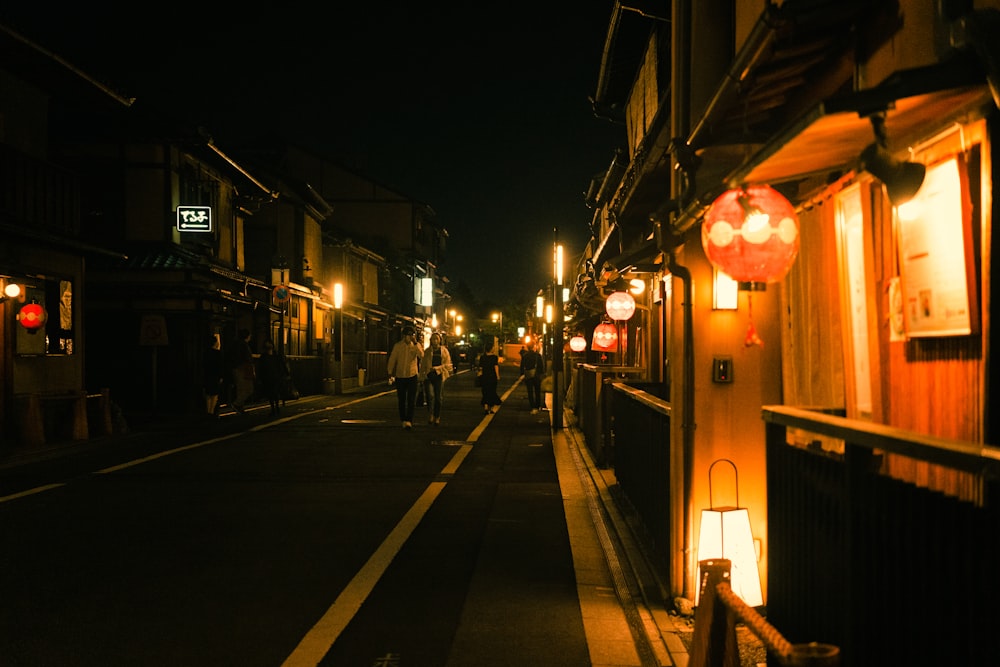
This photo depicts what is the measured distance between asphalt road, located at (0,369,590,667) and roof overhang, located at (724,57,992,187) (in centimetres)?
342

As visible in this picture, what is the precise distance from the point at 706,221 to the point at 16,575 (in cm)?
640

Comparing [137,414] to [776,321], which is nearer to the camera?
[776,321]

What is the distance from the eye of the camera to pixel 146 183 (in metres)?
26.8

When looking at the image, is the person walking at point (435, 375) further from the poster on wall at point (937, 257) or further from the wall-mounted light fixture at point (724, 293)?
the poster on wall at point (937, 257)

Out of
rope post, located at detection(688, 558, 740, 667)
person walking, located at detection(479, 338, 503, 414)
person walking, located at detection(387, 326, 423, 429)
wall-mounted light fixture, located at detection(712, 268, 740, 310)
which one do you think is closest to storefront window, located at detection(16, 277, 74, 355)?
person walking, located at detection(387, 326, 423, 429)

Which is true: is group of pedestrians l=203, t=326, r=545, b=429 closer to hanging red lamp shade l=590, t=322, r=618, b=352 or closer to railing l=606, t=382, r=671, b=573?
hanging red lamp shade l=590, t=322, r=618, b=352

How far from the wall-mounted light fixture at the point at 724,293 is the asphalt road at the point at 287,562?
263cm

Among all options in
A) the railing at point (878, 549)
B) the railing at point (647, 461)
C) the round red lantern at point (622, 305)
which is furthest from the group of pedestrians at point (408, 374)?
the railing at point (878, 549)

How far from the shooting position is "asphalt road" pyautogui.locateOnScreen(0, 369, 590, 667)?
5668 millimetres

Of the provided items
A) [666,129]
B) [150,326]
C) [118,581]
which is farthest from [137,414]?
[118,581]

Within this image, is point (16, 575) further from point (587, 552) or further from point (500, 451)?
point (500, 451)

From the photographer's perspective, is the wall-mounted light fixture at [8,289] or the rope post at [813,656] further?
the wall-mounted light fixture at [8,289]

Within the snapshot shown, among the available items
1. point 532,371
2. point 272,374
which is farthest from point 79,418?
point 532,371

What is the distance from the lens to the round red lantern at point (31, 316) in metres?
17.6
